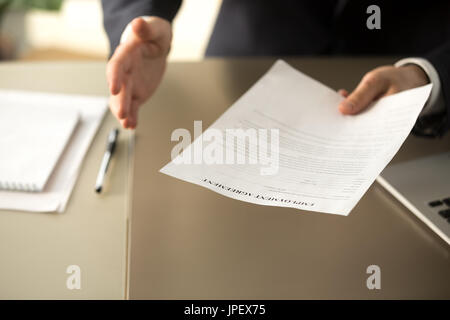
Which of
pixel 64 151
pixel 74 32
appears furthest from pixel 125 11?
pixel 74 32

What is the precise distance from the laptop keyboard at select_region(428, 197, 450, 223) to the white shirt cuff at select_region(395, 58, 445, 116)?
14 cm

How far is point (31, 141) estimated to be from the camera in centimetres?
64

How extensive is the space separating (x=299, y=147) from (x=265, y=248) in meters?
0.12

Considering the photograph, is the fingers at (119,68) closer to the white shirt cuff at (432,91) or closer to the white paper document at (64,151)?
the white paper document at (64,151)

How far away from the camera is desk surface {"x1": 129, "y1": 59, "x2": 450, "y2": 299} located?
476 mm

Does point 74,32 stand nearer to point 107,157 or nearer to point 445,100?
point 107,157

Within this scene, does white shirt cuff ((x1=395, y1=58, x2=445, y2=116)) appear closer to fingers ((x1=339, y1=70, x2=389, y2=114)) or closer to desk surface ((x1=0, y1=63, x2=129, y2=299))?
fingers ((x1=339, y1=70, x2=389, y2=114))

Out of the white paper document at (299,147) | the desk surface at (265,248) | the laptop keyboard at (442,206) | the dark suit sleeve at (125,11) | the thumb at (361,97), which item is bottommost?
the desk surface at (265,248)

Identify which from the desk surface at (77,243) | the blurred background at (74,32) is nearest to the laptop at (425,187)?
the desk surface at (77,243)

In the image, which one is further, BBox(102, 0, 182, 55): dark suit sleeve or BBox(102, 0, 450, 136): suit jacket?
BBox(102, 0, 450, 136): suit jacket

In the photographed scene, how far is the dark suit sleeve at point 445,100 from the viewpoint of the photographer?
65cm

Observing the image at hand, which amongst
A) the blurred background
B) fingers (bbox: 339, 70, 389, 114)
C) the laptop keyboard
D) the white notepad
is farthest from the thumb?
the blurred background

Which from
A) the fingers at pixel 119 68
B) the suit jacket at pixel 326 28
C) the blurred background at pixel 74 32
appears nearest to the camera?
the fingers at pixel 119 68

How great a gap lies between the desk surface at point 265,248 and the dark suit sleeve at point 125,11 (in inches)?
9.7
